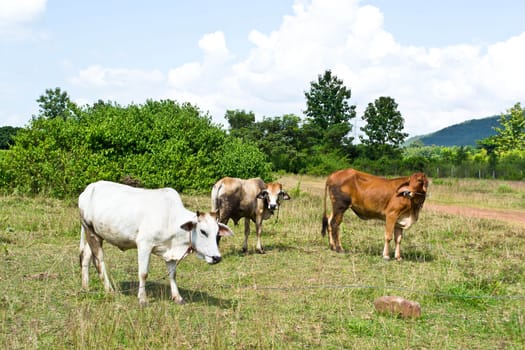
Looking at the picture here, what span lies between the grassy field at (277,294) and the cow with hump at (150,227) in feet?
1.20

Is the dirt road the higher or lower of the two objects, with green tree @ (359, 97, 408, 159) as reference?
lower

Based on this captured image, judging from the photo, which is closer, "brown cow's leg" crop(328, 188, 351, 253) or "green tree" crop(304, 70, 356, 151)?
"brown cow's leg" crop(328, 188, 351, 253)

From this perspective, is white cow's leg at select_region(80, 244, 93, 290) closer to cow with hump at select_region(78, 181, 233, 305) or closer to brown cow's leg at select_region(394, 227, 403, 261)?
cow with hump at select_region(78, 181, 233, 305)

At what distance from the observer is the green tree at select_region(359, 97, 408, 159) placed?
1837 inches

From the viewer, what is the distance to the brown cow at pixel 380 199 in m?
10.8

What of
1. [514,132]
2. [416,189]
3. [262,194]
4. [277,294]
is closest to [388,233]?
[416,189]

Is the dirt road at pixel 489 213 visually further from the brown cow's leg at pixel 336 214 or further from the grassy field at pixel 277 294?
the brown cow's leg at pixel 336 214

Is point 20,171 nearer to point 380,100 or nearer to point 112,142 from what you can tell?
point 112,142

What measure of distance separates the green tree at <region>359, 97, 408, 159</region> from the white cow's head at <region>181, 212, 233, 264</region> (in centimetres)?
4107

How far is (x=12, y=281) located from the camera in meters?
7.78

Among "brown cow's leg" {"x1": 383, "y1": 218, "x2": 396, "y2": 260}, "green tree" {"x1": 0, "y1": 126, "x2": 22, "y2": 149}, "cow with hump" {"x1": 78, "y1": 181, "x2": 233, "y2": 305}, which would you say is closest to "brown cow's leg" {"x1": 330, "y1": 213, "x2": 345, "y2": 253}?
"brown cow's leg" {"x1": 383, "y1": 218, "x2": 396, "y2": 260}

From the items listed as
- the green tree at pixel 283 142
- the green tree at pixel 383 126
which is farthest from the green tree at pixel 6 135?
the green tree at pixel 383 126

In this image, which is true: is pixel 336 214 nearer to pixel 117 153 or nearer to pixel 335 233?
pixel 335 233

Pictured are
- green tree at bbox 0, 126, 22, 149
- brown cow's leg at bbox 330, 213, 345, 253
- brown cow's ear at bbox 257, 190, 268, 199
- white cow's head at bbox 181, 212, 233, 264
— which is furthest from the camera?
green tree at bbox 0, 126, 22, 149
